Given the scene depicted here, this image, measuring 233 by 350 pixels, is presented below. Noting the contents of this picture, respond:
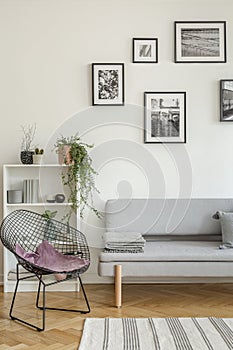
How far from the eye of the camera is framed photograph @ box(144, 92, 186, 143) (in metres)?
5.17

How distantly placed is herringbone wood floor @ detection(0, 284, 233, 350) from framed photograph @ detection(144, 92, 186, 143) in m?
1.37

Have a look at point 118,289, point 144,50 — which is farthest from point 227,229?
point 144,50

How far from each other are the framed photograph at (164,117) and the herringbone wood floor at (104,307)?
4.51 feet

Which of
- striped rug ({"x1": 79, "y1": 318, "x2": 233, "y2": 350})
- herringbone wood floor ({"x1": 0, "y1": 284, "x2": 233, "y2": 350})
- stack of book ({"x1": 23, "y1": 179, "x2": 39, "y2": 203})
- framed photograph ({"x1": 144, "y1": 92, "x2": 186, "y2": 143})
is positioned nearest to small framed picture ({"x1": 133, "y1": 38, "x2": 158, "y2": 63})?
framed photograph ({"x1": 144, "y1": 92, "x2": 186, "y2": 143})

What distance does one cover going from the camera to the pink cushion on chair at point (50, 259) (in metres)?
4.05

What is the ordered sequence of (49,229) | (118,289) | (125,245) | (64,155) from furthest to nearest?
1. (64,155)
2. (49,229)
3. (125,245)
4. (118,289)

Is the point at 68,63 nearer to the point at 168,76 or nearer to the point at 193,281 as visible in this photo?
the point at 168,76

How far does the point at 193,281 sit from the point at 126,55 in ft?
7.22

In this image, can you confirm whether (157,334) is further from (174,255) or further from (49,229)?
(49,229)

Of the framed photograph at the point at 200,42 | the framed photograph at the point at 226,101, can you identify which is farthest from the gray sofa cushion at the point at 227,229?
the framed photograph at the point at 200,42

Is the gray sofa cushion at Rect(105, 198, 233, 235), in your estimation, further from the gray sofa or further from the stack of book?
the stack of book

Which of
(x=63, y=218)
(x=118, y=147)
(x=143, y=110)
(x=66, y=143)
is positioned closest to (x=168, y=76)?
(x=143, y=110)

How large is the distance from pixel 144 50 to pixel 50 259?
7.08 ft

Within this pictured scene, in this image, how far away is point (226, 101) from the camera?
5.18 meters
